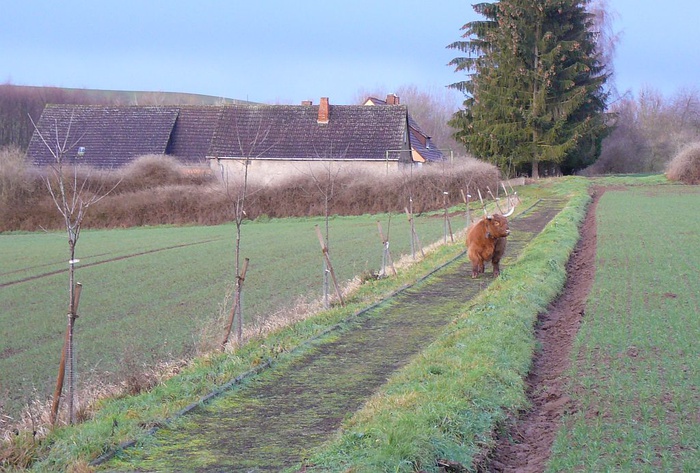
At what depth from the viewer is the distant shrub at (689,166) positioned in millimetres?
48825

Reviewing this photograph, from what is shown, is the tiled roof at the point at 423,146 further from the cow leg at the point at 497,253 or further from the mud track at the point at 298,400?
the mud track at the point at 298,400

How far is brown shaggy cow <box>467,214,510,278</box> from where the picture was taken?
16.8 m

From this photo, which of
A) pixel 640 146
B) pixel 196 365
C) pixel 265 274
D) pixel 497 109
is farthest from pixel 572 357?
pixel 640 146

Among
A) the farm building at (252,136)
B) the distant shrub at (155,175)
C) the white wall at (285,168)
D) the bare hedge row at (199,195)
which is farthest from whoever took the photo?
the farm building at (252,136)

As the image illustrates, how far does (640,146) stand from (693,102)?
88.7ft

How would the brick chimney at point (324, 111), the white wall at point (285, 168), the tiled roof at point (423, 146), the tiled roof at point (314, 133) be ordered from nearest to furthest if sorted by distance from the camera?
1. the white wall at point (285, 168)
2. the tiled roof at point (314, 133)
3. the brick chimney at point (324, 111)
4. the tiled roof at point (423, 146)

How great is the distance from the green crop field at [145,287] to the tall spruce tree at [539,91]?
11.0 m

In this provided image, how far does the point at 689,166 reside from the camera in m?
49.2

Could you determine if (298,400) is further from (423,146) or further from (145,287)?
(423,146)

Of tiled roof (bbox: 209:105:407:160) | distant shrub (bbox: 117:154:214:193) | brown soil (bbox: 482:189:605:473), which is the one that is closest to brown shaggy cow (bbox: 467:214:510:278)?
brown soil (bbox: 482:189:605:473)

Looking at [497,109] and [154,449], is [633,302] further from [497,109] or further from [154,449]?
[497,109]

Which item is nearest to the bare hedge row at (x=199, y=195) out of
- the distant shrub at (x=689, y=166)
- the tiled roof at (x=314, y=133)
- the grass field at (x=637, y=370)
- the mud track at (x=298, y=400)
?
the tiled roof at (x=314, y=133)

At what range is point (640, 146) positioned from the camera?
71.4 meters

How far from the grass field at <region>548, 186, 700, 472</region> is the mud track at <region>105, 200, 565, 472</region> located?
7.67 ft
